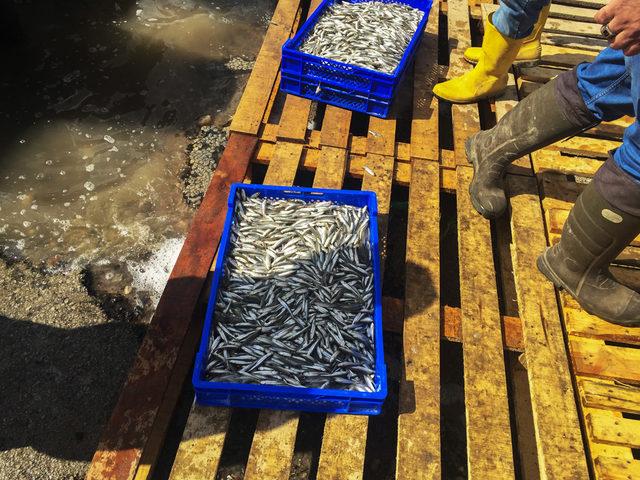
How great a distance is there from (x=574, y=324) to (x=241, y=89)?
14.8 ft

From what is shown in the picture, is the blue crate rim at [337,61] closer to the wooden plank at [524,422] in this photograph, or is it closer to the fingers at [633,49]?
the fingers at [633,49]

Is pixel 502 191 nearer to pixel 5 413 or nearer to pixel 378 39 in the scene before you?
pixel 378 39

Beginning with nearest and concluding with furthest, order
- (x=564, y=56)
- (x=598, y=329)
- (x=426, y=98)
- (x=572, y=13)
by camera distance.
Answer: (x=598, y=329) → (x=426, y=98) → (x=564, y=56) → (x=572, y=13)

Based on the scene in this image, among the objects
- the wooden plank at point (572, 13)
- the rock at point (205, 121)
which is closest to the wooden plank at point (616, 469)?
the rock at point (205, 121)

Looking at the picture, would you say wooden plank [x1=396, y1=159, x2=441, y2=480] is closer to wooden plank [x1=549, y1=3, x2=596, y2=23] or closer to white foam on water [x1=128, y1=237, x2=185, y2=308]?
white foam on water [x1=128, y1=237, x2=185, y2=308]

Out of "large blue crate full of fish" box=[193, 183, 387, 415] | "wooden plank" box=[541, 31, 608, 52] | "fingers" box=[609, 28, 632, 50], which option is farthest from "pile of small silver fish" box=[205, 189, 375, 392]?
"wooden plank" box=[541, 31, 608, 52]

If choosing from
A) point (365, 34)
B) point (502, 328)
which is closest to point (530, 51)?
point (365, 34)

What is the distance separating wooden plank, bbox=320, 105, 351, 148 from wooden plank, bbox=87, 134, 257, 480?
2.76 ft

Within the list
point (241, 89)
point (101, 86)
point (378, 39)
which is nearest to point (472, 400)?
point (378, 39)

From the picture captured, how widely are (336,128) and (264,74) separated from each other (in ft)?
3.93

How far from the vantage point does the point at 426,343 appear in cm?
315

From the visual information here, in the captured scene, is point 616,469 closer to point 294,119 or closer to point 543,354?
point 543,354

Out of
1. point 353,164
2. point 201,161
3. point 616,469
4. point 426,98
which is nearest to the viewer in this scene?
point 616,469

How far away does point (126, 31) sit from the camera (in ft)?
20.4
